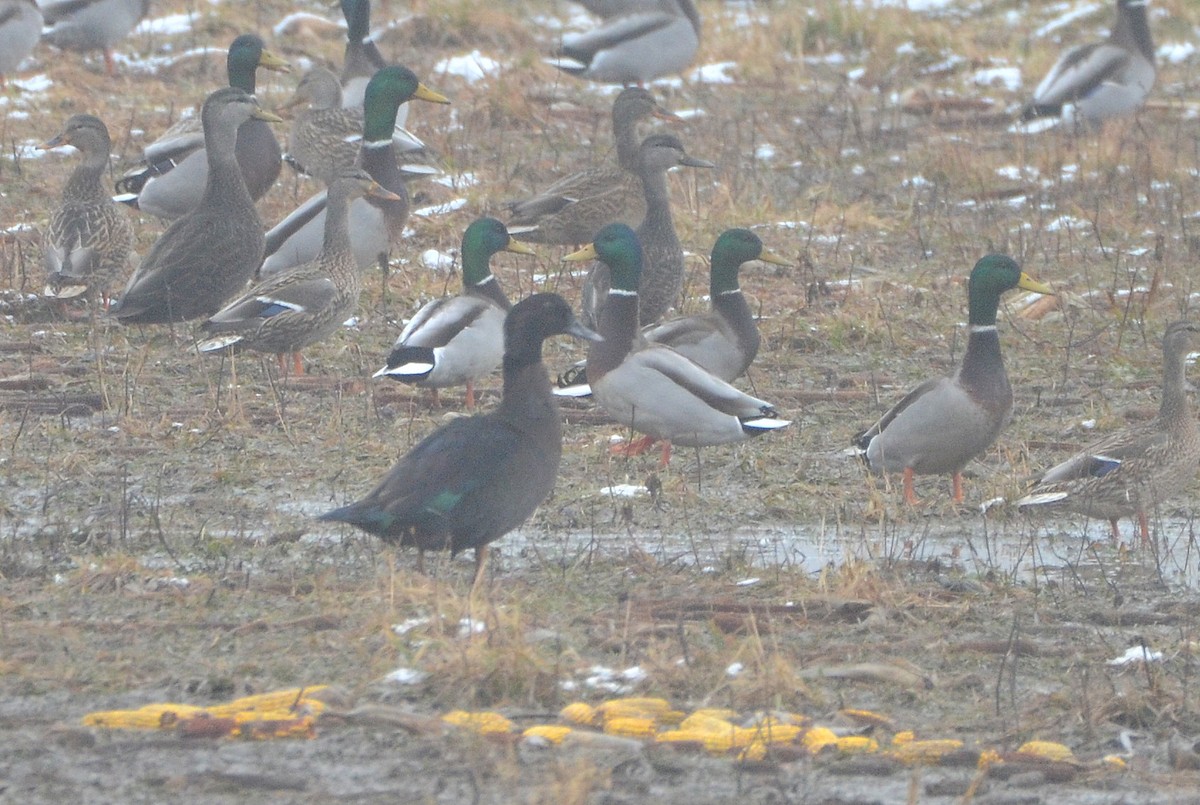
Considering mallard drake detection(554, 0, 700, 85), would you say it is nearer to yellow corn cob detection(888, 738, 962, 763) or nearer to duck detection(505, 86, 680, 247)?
duck detection(505, 86, 680, 247)

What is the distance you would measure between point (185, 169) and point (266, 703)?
243 inches

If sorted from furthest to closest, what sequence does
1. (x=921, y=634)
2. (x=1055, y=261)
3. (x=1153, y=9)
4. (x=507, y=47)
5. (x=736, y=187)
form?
(x=1153, y=9), (x=507, y=47), (x=736, y=187), (x=1055, y=261), (x=921, y=634)

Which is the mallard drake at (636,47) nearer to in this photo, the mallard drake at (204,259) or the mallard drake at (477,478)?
the mallard drake at (204,259)

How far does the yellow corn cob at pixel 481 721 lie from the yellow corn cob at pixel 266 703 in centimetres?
31

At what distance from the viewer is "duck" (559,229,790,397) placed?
8.20 meters

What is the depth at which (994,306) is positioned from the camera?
7785mm

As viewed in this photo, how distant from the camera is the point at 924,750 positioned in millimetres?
4527

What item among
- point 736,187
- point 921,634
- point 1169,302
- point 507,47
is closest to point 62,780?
point 921,634

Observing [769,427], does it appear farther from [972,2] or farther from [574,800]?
[972,2]

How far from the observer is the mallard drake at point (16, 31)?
44.7ft

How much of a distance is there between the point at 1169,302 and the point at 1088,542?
352cm

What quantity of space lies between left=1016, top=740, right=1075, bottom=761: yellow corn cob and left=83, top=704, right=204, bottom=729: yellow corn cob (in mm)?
1853

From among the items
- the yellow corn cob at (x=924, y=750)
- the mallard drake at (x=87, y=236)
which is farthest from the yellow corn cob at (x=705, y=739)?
the mallard drake at (x=87, y=236)

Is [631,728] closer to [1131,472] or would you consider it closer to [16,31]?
[1131,472]
